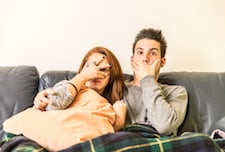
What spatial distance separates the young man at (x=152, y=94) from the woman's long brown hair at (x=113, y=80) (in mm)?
55

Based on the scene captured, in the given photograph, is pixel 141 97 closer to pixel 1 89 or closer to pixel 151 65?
pixel 151 65

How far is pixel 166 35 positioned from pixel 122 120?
0.81m

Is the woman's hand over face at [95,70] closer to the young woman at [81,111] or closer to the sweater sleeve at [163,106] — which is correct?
the young woman at [81,111]

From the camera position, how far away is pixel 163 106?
56.6 inches

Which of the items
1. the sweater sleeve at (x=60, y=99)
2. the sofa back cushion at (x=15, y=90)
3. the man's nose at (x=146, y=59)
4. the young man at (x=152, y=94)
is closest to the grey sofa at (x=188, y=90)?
the sofa back cushion at (x=15, y=90)

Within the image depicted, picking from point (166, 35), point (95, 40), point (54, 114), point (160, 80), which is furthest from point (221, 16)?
point (54, 114)

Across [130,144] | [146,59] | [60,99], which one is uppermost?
[146,59]

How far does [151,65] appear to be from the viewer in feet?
5.20

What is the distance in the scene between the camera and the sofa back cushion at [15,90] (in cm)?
157

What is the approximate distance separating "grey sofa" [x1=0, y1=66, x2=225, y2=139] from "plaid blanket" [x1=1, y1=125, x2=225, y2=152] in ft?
1.29

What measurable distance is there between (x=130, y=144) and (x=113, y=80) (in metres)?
0.53

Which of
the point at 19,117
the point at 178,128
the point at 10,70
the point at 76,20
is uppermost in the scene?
the point at 76,20

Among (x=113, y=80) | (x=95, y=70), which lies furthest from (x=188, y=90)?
(x=95, y=70)

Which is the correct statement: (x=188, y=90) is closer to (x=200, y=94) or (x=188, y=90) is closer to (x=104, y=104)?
(x=200, y=94)
